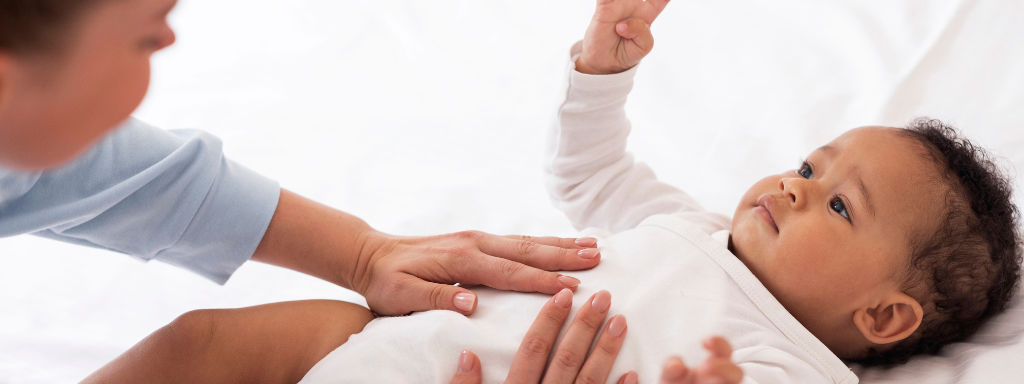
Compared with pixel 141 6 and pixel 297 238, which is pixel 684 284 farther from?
pixel 141 6

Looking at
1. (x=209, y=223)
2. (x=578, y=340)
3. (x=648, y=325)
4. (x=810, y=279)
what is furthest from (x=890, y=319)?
(x=209, y=223)

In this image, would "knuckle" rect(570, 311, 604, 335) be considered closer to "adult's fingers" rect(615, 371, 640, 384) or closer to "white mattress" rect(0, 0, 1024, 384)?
"adult's fingers" rect(615, 371, 640, 384)

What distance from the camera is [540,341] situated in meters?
0.83

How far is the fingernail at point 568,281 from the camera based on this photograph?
3.00 ft

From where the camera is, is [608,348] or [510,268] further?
[510,268]

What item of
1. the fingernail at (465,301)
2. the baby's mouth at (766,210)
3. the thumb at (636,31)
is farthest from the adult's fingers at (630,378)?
the thumb at (636,31)

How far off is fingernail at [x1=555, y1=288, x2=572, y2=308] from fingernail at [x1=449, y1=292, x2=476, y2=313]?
12 centimetres

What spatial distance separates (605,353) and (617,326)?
4 cm

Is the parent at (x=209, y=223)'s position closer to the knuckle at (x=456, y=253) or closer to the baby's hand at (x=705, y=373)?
the knuckle at (x=456, y=253)

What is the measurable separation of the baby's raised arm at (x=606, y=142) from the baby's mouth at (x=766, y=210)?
0.12 meters

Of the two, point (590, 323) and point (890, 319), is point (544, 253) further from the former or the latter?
→ point (890, 319)

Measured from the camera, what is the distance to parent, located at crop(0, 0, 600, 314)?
0.75 m

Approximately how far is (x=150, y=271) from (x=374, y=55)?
0.84 meters

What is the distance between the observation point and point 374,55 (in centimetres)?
187
